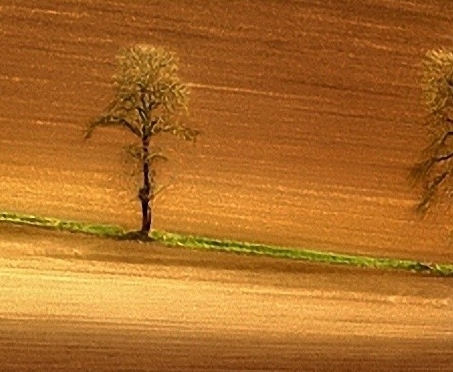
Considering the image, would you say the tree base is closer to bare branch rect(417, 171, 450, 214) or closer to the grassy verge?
the grassy verge

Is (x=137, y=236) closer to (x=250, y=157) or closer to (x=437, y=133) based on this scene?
(x=250, y=157)

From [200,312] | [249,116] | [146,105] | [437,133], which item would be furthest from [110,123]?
[437,133]

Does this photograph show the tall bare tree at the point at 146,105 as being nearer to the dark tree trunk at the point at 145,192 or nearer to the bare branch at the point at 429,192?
the dark tree trunk at the point at 145,192

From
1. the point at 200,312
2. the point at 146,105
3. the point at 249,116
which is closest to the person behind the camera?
Result: the point at 200,312

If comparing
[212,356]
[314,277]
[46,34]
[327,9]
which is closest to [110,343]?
[212,356]

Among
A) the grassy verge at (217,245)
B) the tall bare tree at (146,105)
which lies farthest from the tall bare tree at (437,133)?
the tall bare tree at (146,105)
